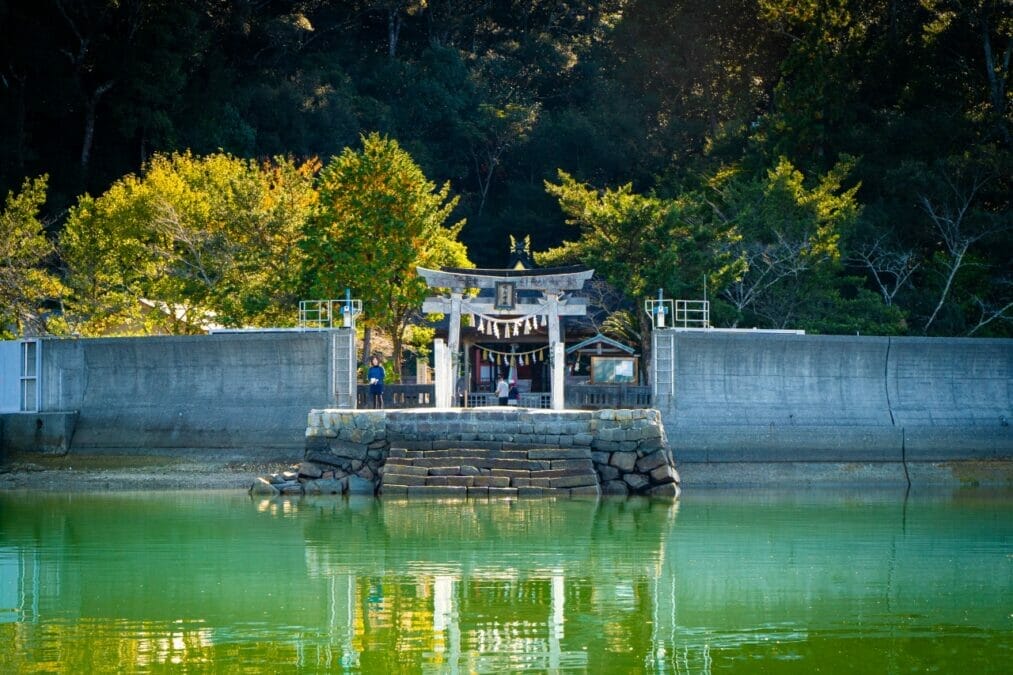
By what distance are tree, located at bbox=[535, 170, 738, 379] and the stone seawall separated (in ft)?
29.1

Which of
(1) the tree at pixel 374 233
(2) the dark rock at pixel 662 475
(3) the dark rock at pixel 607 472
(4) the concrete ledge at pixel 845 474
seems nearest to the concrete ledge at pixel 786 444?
(4) the concrete ledge at pixel 845 474

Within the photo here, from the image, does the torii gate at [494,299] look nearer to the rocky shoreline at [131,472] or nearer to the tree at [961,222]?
the rocky shoreline at [131,472]

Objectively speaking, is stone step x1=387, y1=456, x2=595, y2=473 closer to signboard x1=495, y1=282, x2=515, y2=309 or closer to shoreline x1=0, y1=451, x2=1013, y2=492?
shoreline x1=0, y1=451, x2=1013, y2=492

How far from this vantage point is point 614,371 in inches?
1421

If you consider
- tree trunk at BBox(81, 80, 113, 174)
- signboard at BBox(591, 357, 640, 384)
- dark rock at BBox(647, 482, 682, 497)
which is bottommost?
dark rock at BBox(647, 482, 682, 497)

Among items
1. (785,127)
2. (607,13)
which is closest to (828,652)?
(785,127)

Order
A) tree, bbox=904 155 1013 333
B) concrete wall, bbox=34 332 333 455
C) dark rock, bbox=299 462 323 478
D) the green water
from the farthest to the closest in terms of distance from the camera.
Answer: tree, bbox=904 155 1013 333, concrete wall, bbox=34 332 333 455, dark rock, bbox=299 462 323 478, the green water

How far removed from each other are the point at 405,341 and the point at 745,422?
634 inches

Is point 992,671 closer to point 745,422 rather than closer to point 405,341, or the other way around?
point 745,422

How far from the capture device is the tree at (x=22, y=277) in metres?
40.2

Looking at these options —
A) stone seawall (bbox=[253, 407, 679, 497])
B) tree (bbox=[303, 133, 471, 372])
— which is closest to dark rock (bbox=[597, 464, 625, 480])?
stone seawall (bbox=[253, 407, 679, 497])

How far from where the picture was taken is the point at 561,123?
65188 mm

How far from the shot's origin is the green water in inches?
608

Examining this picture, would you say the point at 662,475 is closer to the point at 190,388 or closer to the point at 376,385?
the point at 376,385
